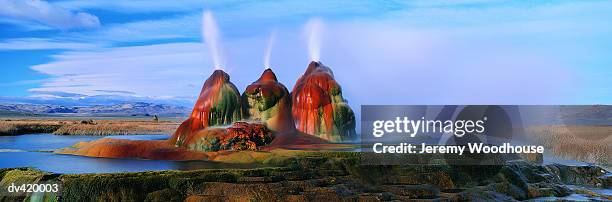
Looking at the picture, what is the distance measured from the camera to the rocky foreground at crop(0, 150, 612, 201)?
690 inches

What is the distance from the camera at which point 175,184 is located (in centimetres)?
1808

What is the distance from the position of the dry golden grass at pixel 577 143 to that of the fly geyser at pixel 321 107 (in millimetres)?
13546

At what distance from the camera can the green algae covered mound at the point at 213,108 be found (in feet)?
74.8

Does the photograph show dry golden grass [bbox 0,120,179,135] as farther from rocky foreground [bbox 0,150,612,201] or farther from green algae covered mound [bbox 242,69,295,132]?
rocky foreground [bbox 0,150,612,201]

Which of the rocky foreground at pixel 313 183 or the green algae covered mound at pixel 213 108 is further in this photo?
the green algae covered mound at pixel 213 108

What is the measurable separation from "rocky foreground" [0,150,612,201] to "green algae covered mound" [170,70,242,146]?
1935 millimetres

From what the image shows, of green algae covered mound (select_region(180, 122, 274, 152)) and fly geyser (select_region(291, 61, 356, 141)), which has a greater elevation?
fly geyser (select_region(291, 61, 356, 141))

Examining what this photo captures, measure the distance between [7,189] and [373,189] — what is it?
1048 cm

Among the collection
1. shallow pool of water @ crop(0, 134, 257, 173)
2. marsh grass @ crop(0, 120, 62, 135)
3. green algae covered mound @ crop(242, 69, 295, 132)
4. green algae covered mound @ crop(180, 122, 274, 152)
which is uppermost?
green algae covered mound @ crop(242, 69, 295, 132)

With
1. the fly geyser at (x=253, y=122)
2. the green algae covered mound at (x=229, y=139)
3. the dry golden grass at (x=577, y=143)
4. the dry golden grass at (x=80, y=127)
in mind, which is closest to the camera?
the green algae covered mound at (x=229, y=139)

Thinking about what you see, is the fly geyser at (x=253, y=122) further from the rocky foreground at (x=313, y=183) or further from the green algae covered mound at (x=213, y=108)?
the rocky foreground at (x=313, y=183)

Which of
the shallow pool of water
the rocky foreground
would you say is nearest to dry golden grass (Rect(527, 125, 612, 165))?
the rocky foreground

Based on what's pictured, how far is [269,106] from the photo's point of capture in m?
23.7

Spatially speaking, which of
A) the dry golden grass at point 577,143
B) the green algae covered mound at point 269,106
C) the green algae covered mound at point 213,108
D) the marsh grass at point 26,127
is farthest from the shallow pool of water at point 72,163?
the dry golden grass at point 577,143
